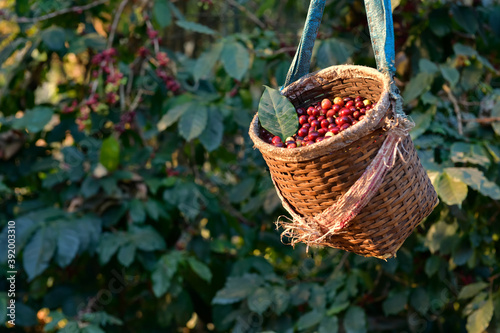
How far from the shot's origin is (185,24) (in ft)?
6.28

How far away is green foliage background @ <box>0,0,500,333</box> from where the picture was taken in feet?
6.00

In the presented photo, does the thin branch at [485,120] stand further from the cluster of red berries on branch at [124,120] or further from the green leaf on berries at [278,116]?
the cluster of red berries on branch at [124,120]

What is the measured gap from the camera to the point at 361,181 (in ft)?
3.08

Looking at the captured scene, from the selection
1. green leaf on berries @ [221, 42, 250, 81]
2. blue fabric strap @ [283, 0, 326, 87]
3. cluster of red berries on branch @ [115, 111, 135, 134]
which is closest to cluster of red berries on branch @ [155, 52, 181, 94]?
cluster of red berries on branch @ [115, 111, 135, 134]

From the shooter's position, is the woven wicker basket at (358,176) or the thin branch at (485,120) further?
the thin branch at (485,120)

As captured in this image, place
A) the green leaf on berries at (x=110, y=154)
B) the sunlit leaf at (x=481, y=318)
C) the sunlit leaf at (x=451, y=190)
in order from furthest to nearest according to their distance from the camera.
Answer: the green leaf on berries at (x=110, y=154), the sunlit leaf at (x=481, y=318), the sunlit leaf at (x=451, y=190)

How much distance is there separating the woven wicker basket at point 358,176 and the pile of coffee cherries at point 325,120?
49mm

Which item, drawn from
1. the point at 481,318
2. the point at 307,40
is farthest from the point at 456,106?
the point at 307,40

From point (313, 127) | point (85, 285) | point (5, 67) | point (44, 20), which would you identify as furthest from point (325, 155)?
point (5, 67)

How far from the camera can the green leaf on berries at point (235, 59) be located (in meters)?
1.90

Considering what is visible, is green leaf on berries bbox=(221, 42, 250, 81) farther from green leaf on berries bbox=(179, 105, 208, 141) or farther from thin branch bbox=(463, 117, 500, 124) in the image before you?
thin branch bbox=(463, 117, 500, 124)

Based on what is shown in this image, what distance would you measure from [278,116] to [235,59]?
0.91 m

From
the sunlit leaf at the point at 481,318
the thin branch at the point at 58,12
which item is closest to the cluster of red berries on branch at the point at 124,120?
the thin branch at the point at 58,12

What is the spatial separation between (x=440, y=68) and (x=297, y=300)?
104 centimetres
